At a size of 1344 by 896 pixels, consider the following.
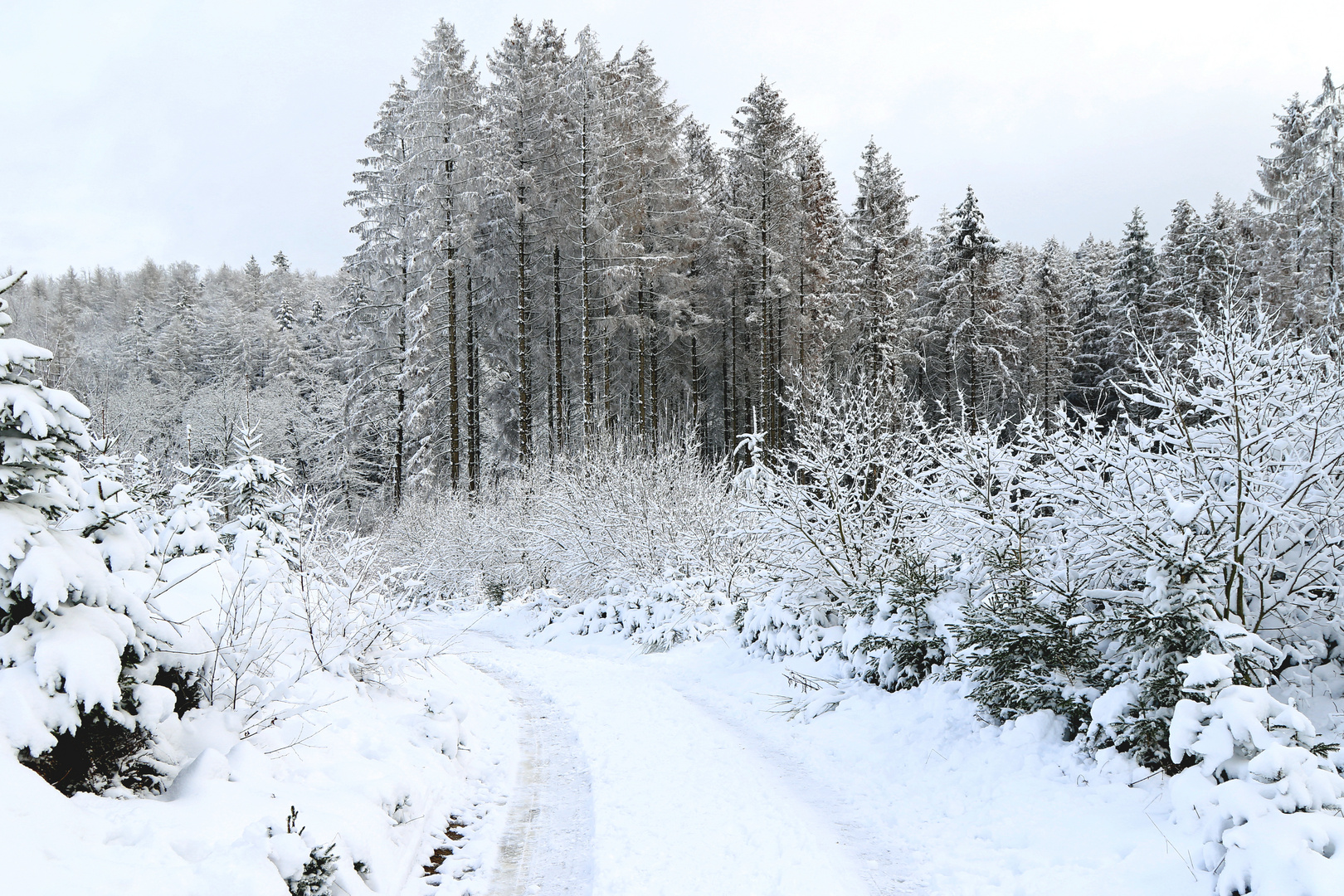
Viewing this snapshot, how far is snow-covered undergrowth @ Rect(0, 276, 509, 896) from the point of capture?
3.38m

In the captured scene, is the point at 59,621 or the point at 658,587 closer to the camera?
the point at 59,621

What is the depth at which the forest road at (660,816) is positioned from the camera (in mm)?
4426

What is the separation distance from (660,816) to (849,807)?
4.66 feet

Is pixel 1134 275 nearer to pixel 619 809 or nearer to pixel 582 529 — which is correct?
pixel 582 529

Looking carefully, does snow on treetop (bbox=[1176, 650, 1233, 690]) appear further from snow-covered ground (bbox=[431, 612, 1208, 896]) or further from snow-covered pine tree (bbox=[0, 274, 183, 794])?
snow-covered pine tree (bbox=[0, 274, 183, 794])

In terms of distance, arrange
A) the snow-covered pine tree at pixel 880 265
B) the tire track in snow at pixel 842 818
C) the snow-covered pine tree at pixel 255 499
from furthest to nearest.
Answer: the snow-covered pine tree at pixel 880 265 → the snow-covered pine tree at pixel 255 499 → the tire track in snow at pixel 842 818

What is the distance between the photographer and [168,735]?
438cm

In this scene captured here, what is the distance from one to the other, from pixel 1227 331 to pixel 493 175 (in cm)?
2241

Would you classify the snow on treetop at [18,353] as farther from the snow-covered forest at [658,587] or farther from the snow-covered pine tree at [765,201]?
the snow-covered pine tree at [765,201]

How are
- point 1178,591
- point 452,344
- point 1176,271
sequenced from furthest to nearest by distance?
point 1176,271 → point 452,344 → point 1178,591

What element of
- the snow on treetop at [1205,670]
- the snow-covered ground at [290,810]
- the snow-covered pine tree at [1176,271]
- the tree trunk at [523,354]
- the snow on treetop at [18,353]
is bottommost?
the snow-covered ground at [290,810]

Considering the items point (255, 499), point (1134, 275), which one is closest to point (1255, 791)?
point (255, 499)

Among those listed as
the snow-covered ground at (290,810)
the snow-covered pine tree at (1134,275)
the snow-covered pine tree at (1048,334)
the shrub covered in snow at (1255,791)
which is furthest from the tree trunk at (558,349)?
the snow-covered pine tree at (1134,275)

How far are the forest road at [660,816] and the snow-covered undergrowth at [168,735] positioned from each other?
0.43 m
